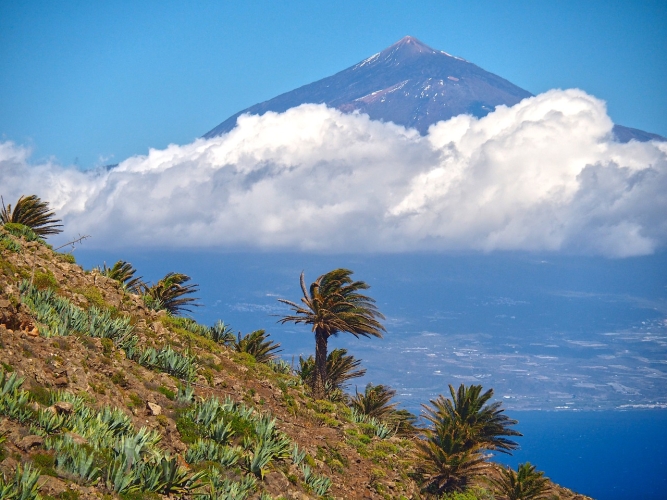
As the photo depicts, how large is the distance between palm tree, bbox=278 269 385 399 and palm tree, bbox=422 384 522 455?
13.0 ft

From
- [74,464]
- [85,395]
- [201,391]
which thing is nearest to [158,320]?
[201,391]

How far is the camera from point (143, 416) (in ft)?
47.9

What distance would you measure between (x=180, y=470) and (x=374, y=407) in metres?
21.0

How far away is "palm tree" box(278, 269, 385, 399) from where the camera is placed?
27781 millimetres

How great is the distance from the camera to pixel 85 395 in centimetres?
1349

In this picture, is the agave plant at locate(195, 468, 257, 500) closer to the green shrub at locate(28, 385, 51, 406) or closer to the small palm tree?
the green shrub at locate(28, 385, 51, 406)

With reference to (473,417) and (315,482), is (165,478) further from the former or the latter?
(473,417)

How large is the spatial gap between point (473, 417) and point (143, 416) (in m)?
16.6

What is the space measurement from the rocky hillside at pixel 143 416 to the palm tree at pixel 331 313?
2399 millimetres

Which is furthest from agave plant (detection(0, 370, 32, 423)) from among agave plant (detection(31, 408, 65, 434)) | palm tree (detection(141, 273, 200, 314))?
palm tree (detection(141, 273, 200, 314))

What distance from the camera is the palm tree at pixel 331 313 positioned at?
2778 centimetres

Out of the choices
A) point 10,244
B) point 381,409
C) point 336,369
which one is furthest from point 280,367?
point 10,244

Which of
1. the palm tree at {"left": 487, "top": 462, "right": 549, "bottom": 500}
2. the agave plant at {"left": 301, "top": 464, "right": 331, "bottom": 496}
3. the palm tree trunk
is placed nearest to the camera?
the agave plant at {"left": 301, "top": 464, "right": 331, "bottom": 496}

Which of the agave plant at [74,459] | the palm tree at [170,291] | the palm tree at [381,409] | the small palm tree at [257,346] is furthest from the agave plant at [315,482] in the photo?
the palm tree at [170,291]
